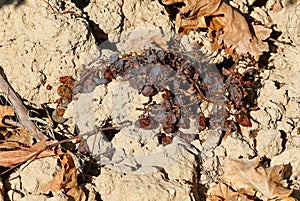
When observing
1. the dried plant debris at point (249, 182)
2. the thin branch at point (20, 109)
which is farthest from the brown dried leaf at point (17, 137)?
the dried plant debris at point (249, 182)

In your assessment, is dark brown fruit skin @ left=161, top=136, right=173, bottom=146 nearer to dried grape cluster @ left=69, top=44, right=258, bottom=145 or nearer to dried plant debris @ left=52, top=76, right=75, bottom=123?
dried grape cluster @ left=69, top=44, right=258, bottom=145

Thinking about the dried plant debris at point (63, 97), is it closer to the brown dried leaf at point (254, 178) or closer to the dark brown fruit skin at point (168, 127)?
the dark brown fruit skin at point (168, 127)

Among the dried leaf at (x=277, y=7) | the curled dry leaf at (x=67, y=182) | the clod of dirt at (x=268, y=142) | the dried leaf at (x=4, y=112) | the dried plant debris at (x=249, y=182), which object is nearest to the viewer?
the curled dry leaf at (x=67, y=182)

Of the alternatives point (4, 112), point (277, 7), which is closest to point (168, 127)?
point (4, 112)

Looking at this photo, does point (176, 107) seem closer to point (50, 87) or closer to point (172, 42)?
point (172, 42)

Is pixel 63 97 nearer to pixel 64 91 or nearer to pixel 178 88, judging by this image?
pixel 64 91

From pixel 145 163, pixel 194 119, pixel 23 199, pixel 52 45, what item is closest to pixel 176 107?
pixel 194 119
